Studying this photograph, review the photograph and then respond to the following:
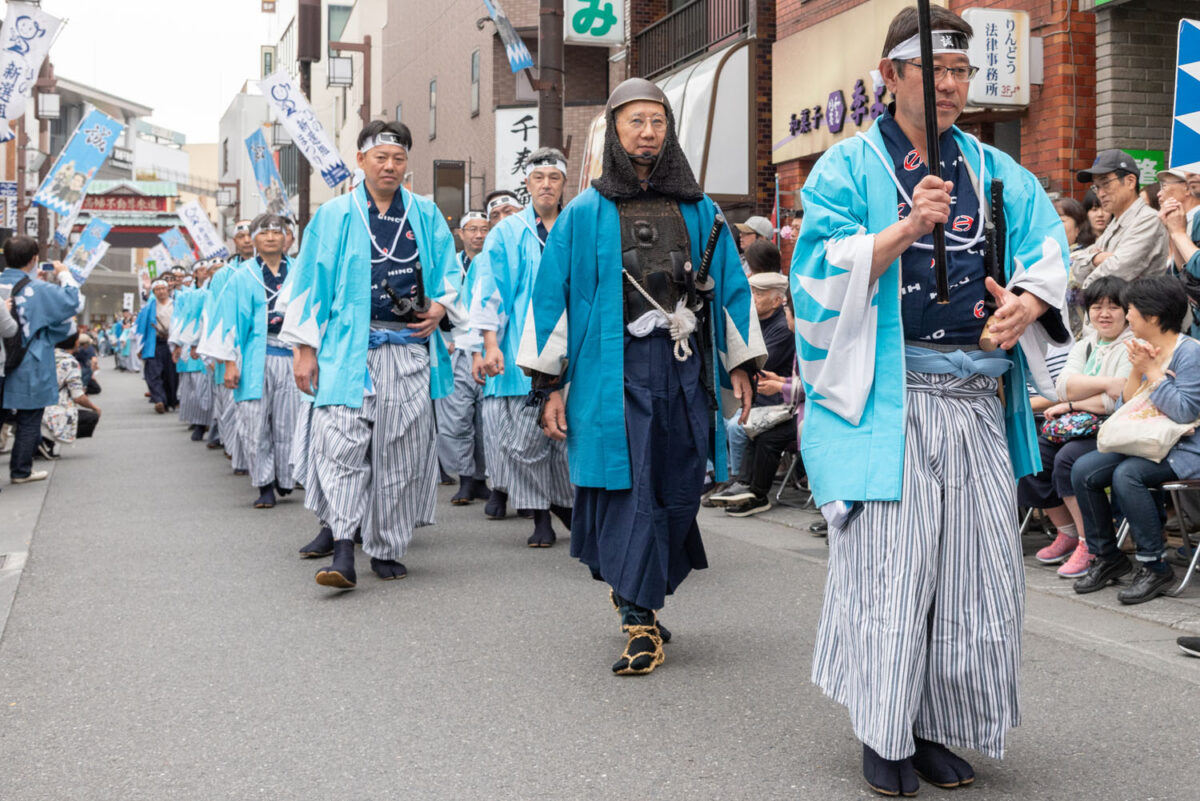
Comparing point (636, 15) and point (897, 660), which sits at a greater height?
point (636, 15)

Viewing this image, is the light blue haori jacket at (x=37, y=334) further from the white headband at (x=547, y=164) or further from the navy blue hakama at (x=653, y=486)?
the navy blue hakama at (x=653, y=486)

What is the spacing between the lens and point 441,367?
7.44m

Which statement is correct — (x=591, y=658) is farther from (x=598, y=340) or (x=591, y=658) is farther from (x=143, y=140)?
(x=143, y=140)

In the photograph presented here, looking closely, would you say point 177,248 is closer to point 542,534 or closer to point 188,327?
point 188,327

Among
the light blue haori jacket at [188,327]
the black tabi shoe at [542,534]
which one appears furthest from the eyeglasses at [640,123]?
the light blue haori jacket at [188,327]

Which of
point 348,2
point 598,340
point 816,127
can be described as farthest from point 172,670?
point 348,2

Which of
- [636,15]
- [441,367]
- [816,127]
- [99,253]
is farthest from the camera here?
[99,253]

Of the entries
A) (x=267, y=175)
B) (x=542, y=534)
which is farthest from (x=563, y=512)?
(x=267, y=175)

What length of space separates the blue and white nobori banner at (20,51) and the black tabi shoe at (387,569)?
32.0 feet

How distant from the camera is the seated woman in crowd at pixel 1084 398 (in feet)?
22.8

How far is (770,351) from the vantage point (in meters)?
9.44

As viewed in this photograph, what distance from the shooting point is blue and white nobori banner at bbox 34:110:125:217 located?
21.3 metres

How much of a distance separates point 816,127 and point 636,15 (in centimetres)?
750

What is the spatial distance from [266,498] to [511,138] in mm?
15713
